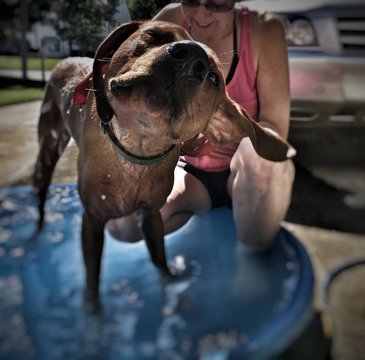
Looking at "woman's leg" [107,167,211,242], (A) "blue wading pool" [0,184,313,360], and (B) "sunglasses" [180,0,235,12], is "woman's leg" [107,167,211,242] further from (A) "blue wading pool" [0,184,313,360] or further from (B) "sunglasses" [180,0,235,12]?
(B) "sunglasses" [180,0,235,12]

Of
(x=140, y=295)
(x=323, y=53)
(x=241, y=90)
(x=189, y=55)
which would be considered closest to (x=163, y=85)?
(x=189, y=55)

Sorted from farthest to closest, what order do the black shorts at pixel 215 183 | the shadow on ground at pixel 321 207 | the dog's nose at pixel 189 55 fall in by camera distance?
the shadow on ground at pixel 321 207
the black shorts at pixel 215 183
the dog's nose at pixel 189 55

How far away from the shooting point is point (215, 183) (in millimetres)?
578

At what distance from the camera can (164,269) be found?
0.65m

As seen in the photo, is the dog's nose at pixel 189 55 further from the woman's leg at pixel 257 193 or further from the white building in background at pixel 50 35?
the woman's leg at pixel 257 193

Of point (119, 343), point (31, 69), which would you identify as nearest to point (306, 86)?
point (31, 69)

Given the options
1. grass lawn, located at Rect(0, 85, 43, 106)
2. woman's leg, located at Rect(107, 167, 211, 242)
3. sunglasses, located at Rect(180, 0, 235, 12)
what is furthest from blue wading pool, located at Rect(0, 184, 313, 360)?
sunglasses, located at Rect(180, 0, 235, 12)

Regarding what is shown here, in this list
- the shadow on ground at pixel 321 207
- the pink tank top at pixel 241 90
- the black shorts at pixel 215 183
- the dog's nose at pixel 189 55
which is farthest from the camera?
the shadow on ground at pixel 321 207

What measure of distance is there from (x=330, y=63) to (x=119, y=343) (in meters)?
0.42

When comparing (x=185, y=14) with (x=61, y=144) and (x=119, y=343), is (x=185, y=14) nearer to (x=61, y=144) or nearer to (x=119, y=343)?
(x=61, y=144)

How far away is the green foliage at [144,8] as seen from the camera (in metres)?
0.36

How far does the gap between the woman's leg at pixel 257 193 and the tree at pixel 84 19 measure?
0.20m

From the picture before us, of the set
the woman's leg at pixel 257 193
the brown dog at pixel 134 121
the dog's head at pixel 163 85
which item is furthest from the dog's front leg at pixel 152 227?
the dog's head at pixel 163 85

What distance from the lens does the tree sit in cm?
36
